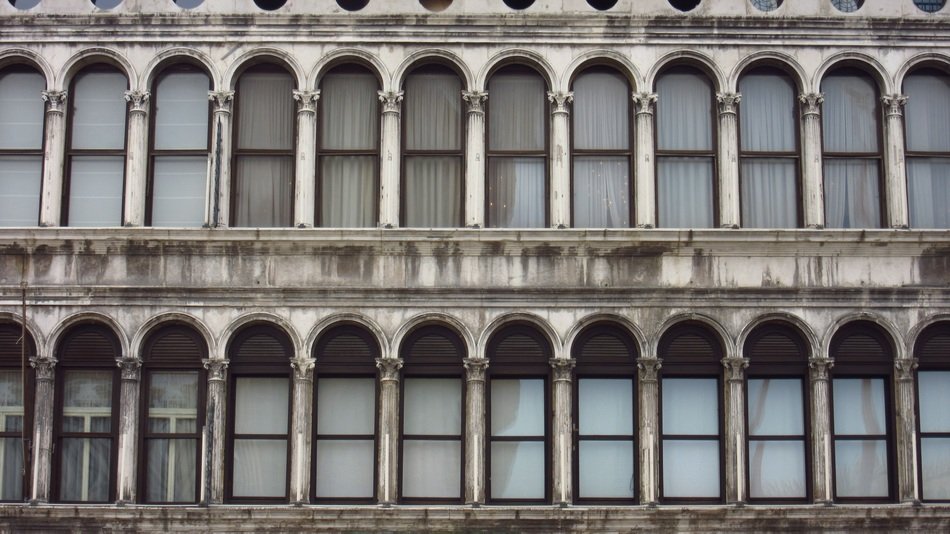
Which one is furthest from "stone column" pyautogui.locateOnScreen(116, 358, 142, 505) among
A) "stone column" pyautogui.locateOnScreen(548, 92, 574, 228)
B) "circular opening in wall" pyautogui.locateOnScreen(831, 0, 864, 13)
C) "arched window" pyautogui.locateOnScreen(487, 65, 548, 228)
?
"circular opening in wall" pyautogui.locateOnScreen(831, 0, 864, 13)

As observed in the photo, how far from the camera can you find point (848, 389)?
63.9ft

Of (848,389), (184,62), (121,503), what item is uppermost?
(184,62)

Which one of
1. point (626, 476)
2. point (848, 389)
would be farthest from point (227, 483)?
point (848, 389)

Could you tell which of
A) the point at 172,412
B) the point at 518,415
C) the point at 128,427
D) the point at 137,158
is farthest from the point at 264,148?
the point at 518,415

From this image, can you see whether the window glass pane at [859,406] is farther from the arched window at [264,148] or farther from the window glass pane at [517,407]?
the arched window at [264,148]

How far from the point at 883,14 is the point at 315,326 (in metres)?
A: 9.90

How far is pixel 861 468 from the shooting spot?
1931 centimetres

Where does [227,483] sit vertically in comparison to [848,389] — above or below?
below

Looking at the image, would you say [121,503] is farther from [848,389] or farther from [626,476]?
[848,389]

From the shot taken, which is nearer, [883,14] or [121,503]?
[121,503]

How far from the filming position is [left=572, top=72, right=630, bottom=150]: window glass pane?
2002cm

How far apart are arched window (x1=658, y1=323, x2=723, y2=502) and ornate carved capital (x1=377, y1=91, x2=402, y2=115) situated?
5326mm

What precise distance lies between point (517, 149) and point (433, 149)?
1289mm

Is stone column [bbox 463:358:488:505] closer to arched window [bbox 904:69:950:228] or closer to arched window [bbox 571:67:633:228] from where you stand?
arched window [bbox 571:67:633:228]
